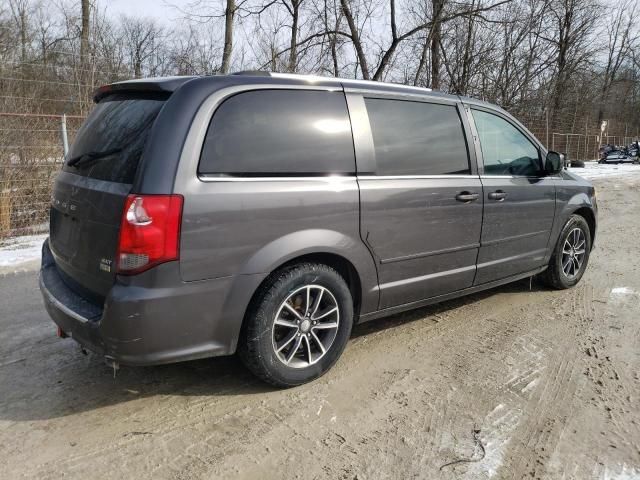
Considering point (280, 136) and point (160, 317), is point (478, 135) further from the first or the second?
point (160, 317)

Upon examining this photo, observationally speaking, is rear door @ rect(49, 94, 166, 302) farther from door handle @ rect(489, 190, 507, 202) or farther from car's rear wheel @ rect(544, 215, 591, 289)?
car's rear wheel @ rect(544, 215, 591, 289)

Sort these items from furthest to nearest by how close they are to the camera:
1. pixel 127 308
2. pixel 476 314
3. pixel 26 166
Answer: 1. pixel 26 166
2. pixel 476 314
3. pixel 127 308

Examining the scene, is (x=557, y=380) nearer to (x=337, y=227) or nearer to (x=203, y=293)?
(x=337, y=227)

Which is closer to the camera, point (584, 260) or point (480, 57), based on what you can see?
point (584, 260)

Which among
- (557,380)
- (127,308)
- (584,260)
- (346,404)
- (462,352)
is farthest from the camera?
(584,260)

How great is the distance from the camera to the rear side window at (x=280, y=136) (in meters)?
2.79

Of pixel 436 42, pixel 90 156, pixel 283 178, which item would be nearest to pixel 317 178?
pixel 283 178

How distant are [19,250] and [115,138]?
4.57 metres

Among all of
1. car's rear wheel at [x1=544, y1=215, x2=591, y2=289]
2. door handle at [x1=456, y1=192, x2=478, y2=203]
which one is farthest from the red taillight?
car's rear wheel at [x1=544, y1=215, x2=591, y2=289]

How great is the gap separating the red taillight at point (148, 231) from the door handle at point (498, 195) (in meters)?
2.58

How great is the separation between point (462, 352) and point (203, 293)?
1.99 meters

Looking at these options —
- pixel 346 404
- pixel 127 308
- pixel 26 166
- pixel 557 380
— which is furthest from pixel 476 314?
pixel 26 166

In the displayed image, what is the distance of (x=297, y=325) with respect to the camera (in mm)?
3137

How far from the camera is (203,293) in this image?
107 inches
